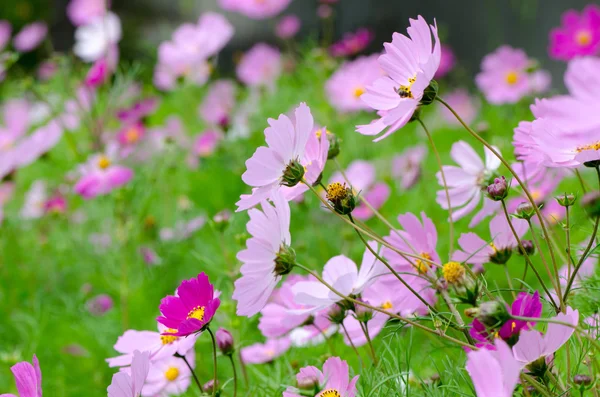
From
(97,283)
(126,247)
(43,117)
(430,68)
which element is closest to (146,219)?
(126,247)

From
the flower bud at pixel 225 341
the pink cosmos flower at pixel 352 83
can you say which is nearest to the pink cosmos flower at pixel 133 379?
the flower bud at pixel 225 341

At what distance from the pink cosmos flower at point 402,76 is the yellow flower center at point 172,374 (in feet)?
1.09

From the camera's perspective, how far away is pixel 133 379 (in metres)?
0.44

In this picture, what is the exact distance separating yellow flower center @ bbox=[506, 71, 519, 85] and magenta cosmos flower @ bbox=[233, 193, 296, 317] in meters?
1.41

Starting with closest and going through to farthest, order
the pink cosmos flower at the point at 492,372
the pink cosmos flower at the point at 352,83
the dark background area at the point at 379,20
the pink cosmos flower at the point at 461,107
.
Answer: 1. the pink cosmos flower at the point at 492,372
2. the pink cosmos flower at the point at 352,83
3. the pink cosmos flower at the point at 461,107
4. the dark background area at the point at 379,20

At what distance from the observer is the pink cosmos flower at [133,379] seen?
1.43 ft

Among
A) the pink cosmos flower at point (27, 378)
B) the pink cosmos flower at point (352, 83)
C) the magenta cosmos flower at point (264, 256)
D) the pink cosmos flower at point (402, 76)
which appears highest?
the pink cosmos flower at point (402, 76)

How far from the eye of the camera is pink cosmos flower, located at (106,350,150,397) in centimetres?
44

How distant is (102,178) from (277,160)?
824 mm

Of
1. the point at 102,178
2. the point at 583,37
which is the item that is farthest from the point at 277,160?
the point at 583,37

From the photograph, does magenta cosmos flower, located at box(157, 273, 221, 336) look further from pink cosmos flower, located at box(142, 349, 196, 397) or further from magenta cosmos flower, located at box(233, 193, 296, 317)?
pink cosmos flower, located at box(142, 349, 196, 397)

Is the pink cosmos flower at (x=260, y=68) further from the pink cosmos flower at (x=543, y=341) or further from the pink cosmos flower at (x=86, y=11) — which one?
the pink cosmos flower at (x=543, y=341)

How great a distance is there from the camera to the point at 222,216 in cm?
76

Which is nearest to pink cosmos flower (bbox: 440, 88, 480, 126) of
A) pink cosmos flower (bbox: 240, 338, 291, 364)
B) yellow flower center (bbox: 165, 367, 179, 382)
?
pink cosmos flower (bbox: 240, 338, 291, 364)
